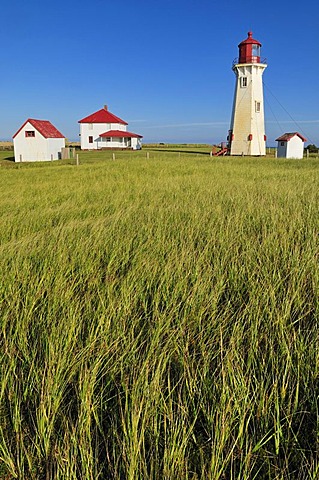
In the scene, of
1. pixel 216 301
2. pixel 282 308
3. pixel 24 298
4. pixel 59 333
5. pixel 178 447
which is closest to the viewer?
pixel 178 447

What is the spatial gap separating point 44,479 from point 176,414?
1.67 feet

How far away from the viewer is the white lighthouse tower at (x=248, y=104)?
33188mm

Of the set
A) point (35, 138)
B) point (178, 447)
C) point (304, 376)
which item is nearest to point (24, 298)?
point (178, 447)

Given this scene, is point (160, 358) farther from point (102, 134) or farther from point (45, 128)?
point (102, 134)

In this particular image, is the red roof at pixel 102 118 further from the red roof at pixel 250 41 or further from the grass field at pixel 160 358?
the grass field at pixel 160 358

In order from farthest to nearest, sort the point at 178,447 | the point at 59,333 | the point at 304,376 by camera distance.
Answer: the point at 59,333 < the point at 304,376 < the point at 178,447

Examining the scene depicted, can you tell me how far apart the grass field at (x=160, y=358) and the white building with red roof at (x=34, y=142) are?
32.3 m

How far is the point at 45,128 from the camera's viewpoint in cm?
3469

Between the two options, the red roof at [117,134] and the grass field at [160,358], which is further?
the red roof at [117,134]

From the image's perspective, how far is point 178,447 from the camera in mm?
1223

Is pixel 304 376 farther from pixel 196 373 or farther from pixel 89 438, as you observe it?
pixel 89 438

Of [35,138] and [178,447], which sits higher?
[35,138]

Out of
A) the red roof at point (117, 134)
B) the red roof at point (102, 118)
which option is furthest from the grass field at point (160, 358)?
the red roof at point (102, 118)

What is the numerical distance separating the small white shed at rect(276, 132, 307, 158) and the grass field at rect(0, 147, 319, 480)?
3226 centimetres
